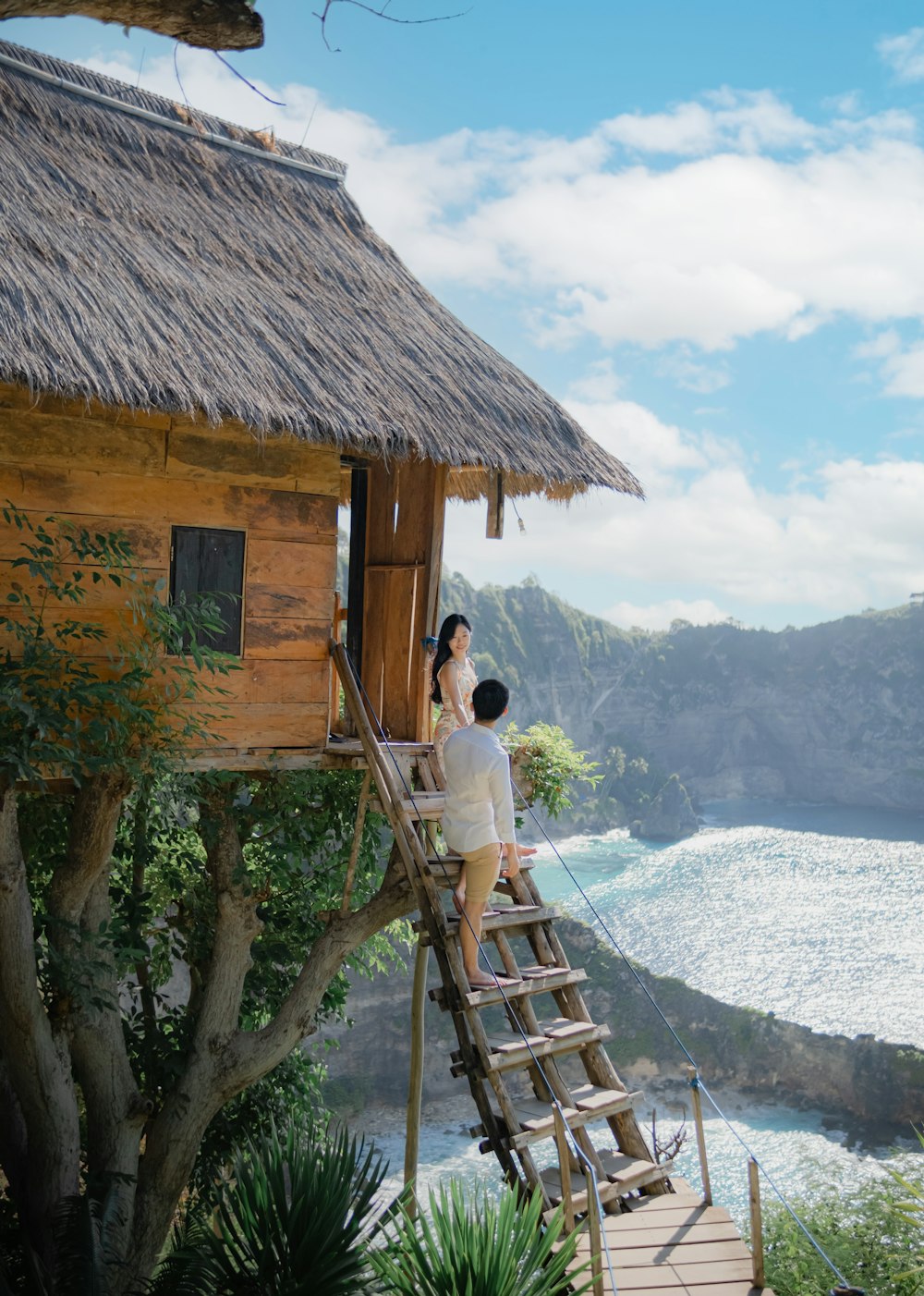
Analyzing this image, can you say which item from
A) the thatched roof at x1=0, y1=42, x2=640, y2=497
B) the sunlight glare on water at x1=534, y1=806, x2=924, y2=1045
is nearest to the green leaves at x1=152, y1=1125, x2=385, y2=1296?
the thatched roof at x1=0, y1=42, x2=640, y2=497

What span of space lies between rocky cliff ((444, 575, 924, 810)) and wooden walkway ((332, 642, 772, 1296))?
197ft

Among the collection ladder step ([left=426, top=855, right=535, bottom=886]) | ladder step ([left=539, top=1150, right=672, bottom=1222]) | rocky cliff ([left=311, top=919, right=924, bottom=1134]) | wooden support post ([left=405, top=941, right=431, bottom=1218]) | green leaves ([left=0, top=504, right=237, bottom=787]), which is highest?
green leaves ([left=0, top=504, right=237, bottom=787])

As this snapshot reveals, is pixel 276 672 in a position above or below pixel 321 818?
above

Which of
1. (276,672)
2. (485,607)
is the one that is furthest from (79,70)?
(485,607)

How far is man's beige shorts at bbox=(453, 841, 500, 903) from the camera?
5.77 meters

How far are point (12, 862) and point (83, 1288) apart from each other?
2.05m

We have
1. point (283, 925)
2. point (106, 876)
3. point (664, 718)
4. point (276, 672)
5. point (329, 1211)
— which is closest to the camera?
point (329, 1211)

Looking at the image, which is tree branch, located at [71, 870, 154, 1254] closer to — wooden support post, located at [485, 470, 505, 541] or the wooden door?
the wooden door

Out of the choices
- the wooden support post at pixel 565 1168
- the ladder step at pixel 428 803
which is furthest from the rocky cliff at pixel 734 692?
the wooden support post at pixel 565 1168

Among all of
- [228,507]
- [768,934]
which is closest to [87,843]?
[228,507]

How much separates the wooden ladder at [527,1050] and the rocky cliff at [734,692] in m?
59.7

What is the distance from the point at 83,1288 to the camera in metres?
5.61

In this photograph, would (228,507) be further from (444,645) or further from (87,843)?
(87,843)

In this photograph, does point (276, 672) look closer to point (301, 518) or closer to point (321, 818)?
point (301, 518)
